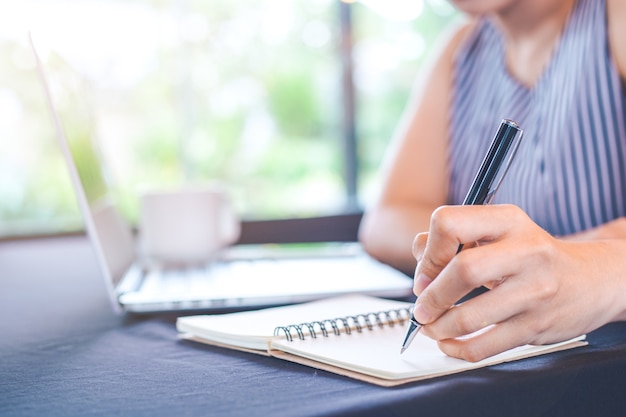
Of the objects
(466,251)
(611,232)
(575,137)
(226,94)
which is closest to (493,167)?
(466,251)

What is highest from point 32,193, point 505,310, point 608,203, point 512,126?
point 512,126

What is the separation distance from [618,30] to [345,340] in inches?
27.9

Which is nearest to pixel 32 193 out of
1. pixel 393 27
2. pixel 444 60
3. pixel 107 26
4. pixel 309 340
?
pixel 107 26

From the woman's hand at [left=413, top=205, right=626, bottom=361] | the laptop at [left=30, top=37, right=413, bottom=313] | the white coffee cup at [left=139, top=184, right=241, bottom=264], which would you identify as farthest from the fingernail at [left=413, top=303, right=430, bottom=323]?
the white coffee cup at [left=139, top=184, right=241, bottom=264]

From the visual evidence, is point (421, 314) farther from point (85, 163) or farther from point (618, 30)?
point (618, 30)

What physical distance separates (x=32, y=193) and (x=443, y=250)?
11.8ft

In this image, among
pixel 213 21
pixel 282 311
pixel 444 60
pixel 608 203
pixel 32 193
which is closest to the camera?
pixel 282 311

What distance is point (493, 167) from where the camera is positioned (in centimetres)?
51

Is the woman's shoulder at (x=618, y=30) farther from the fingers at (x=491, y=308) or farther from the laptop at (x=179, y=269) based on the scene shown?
the fingers at (x=491, y=308)

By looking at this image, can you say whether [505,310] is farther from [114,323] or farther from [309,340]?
[114,323]

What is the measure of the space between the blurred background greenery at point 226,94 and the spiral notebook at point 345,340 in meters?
2.74

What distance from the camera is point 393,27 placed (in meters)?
3.67

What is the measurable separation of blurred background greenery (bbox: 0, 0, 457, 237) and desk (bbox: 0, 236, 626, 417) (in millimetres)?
2800

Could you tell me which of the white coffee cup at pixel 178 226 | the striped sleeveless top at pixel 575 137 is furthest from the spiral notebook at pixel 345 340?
the striped sleeveless top at pixel 575 137
